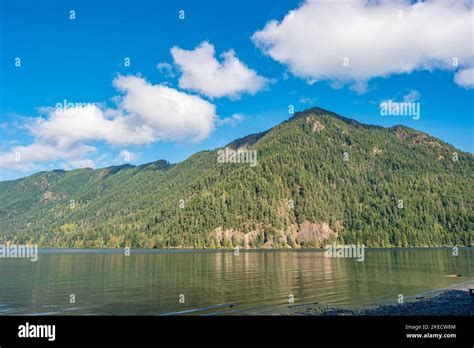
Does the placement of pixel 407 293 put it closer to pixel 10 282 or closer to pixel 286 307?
pixel 286 307

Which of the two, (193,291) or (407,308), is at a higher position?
(407,308)

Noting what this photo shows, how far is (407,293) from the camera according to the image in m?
57.7

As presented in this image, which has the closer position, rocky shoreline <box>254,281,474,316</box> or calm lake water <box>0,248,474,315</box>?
rocky shoreline <box>254,281,474,316</box>

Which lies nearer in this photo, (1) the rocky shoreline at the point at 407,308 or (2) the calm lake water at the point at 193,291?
(1) the rocky shoreline at the point at 407,308

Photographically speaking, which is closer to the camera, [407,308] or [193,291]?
[407,308]

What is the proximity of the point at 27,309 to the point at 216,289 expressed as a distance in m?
27.3
